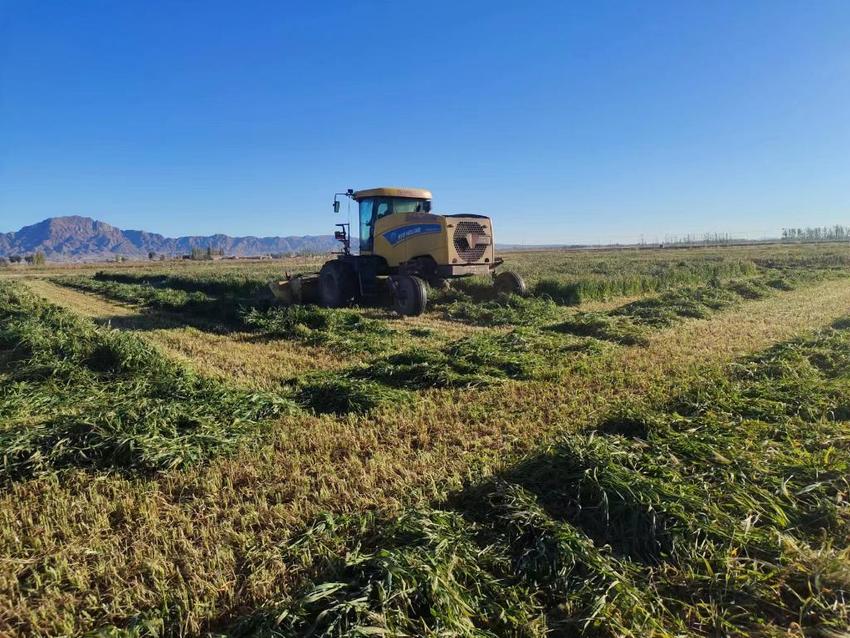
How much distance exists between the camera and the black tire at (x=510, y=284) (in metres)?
14.9

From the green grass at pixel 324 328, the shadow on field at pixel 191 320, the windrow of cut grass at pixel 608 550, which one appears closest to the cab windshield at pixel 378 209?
the green grass at pixel 324 328

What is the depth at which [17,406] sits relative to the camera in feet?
18.3

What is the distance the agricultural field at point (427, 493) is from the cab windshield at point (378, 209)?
22.5 ft

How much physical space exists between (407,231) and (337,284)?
250cm

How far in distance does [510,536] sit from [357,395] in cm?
318

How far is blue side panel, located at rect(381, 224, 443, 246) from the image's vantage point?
12711 millimetres

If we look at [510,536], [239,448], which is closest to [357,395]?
[239,448]

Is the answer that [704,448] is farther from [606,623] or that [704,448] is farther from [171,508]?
[171,508]

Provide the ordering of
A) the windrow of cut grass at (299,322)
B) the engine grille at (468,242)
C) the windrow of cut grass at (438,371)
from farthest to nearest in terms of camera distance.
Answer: the engine grille at (468,242) < the windrow of cut grass at (299,322) < the windrow of cut grass at (438,371)

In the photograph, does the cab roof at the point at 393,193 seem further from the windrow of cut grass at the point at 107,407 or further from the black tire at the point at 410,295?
the windrow of cut grass at the point at 107,407

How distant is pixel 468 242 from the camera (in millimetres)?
13094

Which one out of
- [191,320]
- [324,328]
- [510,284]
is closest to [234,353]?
[324,328]

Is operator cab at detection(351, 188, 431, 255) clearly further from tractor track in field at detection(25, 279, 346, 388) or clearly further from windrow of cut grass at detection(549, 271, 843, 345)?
windrow of cut grass at detection(549, 271, 843, 345)

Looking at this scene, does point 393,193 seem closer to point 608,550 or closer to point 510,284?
point 510,284
